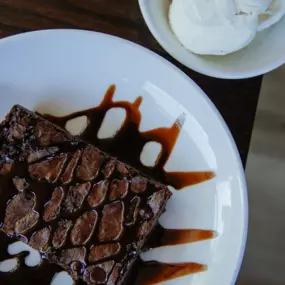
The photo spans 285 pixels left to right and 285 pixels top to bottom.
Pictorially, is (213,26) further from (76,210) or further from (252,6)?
(76,210)

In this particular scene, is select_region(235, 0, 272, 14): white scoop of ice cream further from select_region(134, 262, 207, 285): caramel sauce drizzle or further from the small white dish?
select_region(134, 262, 207, 285): caramel sauce drizzle

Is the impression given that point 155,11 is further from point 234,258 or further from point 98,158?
point 234,258

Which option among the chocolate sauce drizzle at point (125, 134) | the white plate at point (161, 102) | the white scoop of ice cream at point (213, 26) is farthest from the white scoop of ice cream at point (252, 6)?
the chocolate sauce drizzle at point (125, 134)

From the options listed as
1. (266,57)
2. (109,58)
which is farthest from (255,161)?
(109,58)

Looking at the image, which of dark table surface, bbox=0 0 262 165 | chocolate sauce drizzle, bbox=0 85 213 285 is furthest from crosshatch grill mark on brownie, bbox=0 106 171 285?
dark table surface, bbox=0 0 262 165

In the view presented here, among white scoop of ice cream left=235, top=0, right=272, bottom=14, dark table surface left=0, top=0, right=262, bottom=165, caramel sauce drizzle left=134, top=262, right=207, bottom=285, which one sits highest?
white scoop of ice cream left=235, top=0, right=272, bottom=14

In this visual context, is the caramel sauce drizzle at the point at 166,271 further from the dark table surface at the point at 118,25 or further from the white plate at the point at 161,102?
the dark table surface at the point at 118,25

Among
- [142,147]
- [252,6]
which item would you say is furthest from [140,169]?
[252,6]
